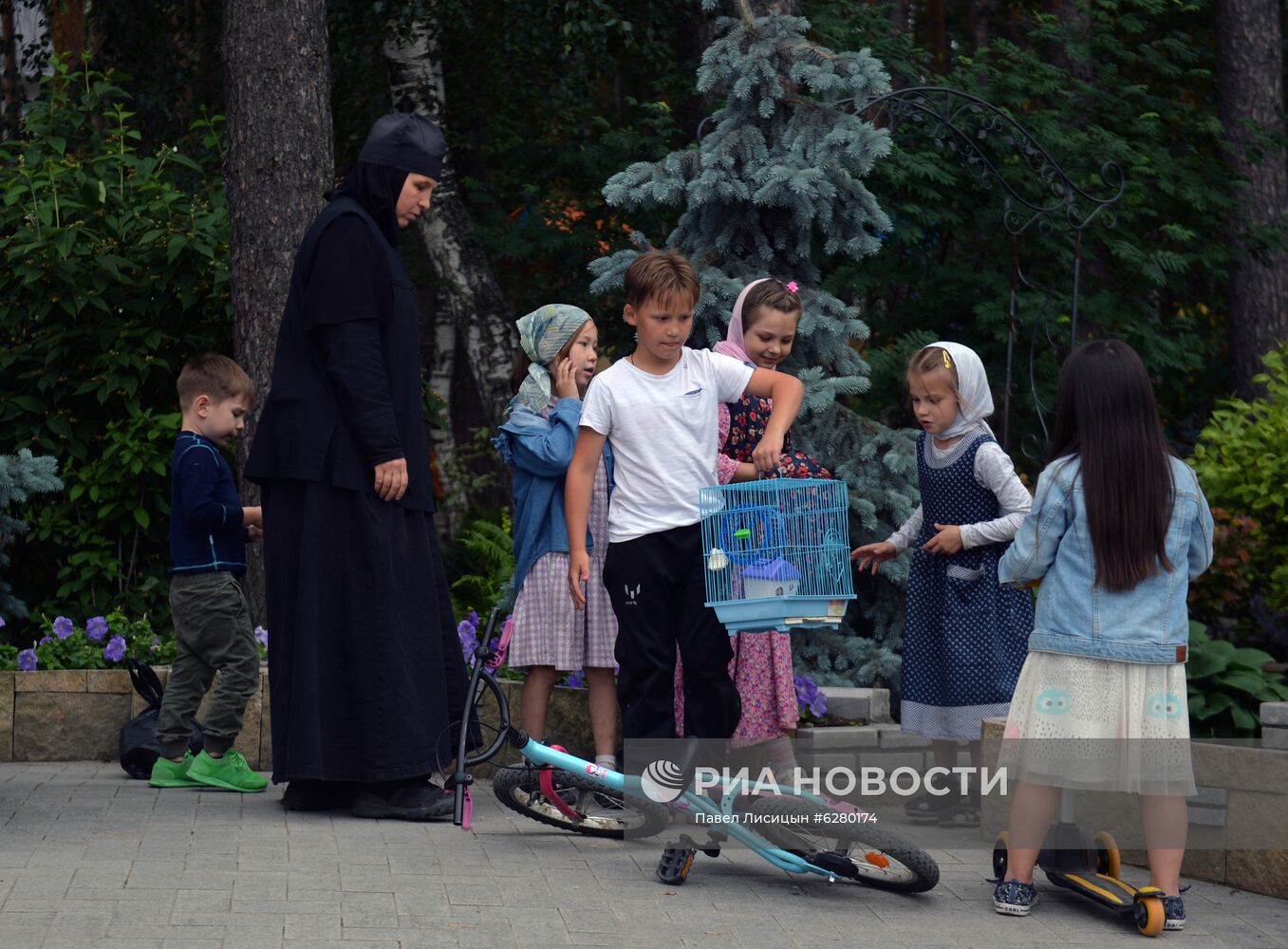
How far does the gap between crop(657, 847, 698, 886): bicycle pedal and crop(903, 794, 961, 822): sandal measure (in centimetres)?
162

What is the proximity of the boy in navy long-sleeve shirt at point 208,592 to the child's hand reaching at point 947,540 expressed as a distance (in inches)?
105

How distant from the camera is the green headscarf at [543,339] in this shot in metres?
6.27

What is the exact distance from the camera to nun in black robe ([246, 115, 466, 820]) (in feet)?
18.5

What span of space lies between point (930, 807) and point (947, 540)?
1.11 metres

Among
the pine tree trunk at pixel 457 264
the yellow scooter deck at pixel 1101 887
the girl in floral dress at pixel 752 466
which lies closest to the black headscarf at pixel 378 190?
the girl in floral dress at pixel 752 466

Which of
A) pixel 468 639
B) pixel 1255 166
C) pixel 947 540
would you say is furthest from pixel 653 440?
pixel 1255 166

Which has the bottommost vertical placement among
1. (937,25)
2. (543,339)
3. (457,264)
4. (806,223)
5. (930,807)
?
(930,807)

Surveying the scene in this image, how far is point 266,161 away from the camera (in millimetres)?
8070

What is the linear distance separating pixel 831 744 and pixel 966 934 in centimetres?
203

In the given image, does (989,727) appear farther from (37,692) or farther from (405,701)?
(37,692)

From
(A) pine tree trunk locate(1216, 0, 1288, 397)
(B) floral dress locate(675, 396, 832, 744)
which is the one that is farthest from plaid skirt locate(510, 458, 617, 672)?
(A) pine tree trunk locate(1216, 0, 1288, 397)

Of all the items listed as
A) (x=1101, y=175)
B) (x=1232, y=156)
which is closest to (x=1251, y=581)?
(x=1101, y=175)

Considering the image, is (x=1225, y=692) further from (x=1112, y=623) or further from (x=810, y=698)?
(x=1112, y=623)

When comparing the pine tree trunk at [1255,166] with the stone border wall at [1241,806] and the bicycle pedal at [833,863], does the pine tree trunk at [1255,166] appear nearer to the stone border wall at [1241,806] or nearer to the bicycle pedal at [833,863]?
the stone border wall at [1241,806]
